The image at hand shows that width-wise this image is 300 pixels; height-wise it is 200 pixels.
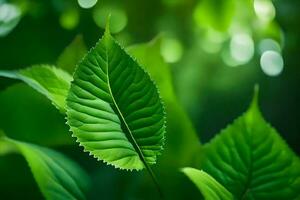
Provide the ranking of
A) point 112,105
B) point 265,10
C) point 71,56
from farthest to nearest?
point 265,10 → point 71,56 → point 112,105

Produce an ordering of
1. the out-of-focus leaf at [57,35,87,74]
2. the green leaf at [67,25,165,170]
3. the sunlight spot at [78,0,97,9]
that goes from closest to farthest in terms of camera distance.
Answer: the green leaf at [67,25,165,170] → the out-of-focus leaf at [57,35,87,74] → the sunlight spot at [78,0,97,9]

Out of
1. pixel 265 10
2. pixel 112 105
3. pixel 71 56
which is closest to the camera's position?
pixel 112 105

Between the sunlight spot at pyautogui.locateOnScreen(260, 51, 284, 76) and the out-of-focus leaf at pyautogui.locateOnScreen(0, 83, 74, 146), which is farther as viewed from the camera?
the sunlight spot at pyautogui.locateOnScreen(260, 51, 284, 76)

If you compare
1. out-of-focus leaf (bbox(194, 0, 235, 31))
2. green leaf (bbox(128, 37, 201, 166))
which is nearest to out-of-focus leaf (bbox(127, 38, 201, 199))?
green leaf (bbox(128, 37, 201, 166))

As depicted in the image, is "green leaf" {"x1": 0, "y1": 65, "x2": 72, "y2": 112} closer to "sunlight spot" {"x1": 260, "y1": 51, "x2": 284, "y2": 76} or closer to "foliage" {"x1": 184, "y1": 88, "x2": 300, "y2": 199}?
"foliage" {"x1": 184, "y1": 88, "x2": 300, "y2": 199}

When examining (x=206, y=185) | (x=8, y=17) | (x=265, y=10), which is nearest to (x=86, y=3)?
(x=8, y=17)

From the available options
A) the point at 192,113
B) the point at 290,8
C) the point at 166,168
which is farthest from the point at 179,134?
the point at 290,8

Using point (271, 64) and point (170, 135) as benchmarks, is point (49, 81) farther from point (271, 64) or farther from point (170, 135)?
point (271, 64)
